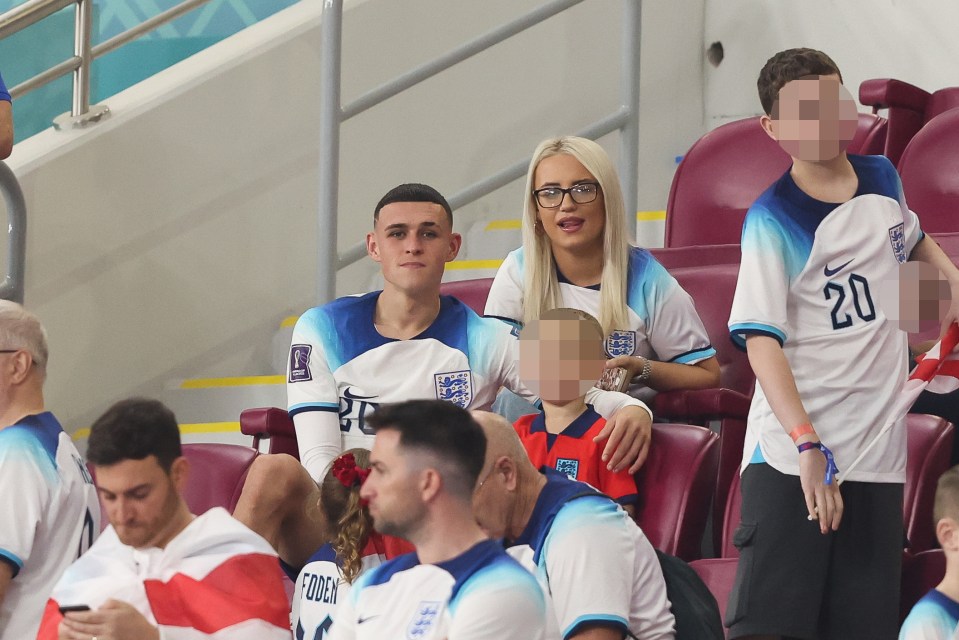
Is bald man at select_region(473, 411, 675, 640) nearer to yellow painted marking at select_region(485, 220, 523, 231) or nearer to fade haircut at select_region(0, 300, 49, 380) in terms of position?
fade haircut at select_region(0, 300, 49, 380)

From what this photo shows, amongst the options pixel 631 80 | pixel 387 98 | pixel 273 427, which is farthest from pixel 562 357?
pixel 631 80

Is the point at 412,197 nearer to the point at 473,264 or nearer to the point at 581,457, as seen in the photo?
the point at 581,457

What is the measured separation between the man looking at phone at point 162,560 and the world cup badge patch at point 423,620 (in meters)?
0.30

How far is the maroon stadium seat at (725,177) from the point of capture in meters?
3.82

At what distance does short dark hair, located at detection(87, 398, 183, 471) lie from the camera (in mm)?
1987

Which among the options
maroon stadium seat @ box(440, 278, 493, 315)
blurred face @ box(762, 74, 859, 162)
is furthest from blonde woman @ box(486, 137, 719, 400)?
blurred face @ box(762, 74, 859, 162)

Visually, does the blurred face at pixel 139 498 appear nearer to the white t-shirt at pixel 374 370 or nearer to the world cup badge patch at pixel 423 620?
the world cup badge patch at pixel 423 620

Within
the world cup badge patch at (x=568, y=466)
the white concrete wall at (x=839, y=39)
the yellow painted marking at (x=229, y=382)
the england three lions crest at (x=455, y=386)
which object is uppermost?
the white concrete wall at (x=839, y=39)

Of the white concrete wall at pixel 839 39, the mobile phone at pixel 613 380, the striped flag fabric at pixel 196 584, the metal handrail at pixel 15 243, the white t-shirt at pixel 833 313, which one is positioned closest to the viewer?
the striped flag fabric at pixel 196 584

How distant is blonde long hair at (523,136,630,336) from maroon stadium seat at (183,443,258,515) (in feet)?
1.97

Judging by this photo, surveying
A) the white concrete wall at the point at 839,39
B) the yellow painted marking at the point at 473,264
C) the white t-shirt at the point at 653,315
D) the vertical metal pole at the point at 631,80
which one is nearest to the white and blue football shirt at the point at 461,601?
the white t-shirt at the point at 653,315

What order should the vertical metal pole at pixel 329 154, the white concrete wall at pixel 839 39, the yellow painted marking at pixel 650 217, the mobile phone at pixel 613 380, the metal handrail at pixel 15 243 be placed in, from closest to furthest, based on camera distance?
the mobile phone at pixel 613 380 → the metal handrail at pixel 15 243 → the vertical metal pole at pixel 329 154 → the yellow painted marking at pixel 650 217 → the white concrete wall at pixel 839 39

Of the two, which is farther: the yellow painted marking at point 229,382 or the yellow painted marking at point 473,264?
the yellow painted marking at point 473,264

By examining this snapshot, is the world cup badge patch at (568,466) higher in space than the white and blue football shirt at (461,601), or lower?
higher
